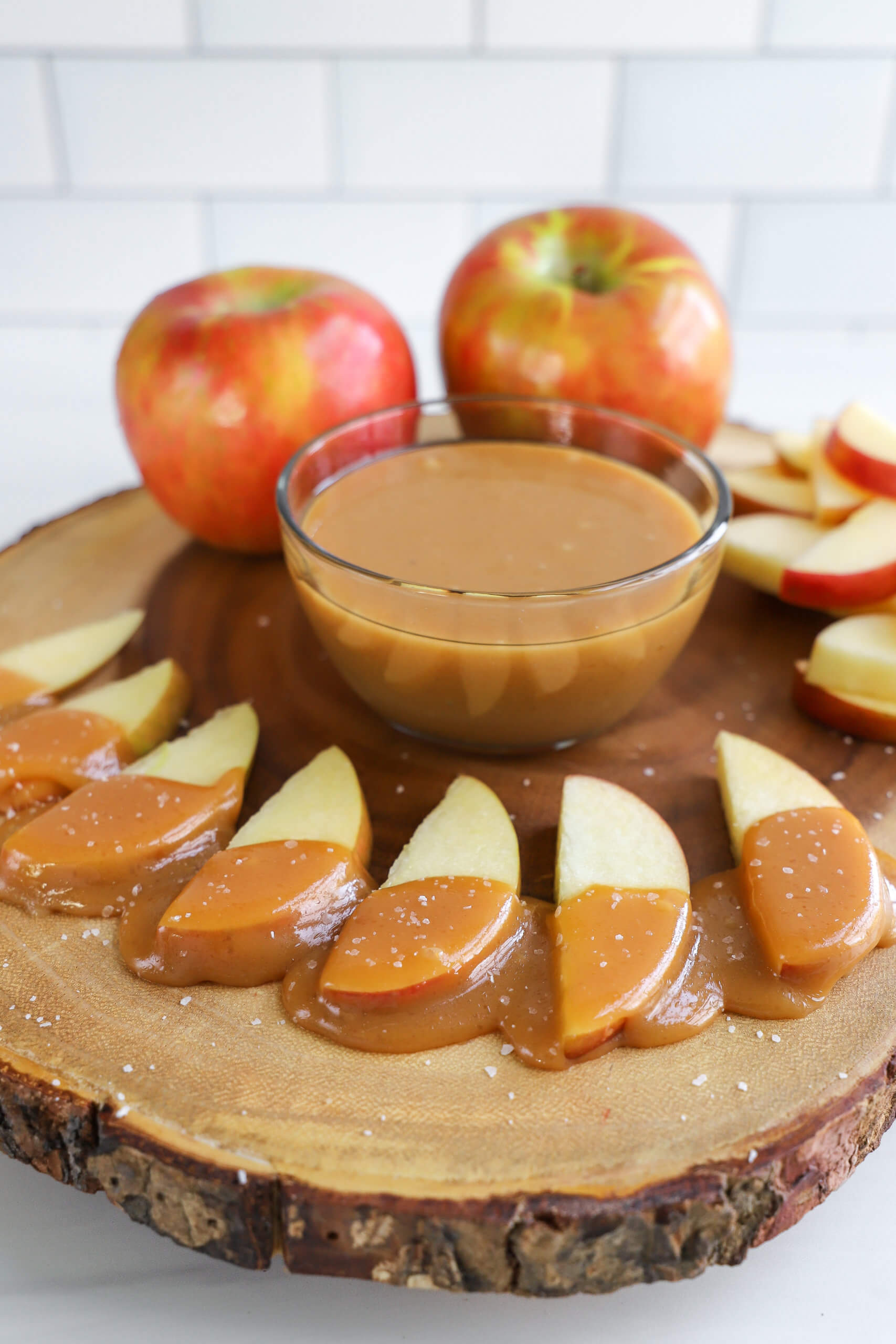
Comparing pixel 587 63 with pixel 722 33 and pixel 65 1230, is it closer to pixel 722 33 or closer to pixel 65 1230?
pixel 722 33

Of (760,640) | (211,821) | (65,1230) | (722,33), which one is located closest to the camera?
(65,1230)

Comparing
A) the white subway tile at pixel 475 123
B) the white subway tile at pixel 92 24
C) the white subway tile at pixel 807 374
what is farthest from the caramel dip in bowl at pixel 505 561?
the white subway tile at pixel 92 24

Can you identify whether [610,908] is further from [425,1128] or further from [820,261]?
[820,261]

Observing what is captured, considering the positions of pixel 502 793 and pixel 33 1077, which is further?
pixel 502 793

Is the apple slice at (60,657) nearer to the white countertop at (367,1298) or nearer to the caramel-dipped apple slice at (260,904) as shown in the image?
the caramel-dipped apple slice at (260,904)

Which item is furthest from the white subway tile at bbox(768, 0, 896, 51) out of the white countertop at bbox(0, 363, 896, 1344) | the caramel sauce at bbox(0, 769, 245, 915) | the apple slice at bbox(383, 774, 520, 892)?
the white countertop at bbox(0, 363, 896, 1344)

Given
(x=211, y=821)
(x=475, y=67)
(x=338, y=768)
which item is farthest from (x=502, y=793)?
(x=475, y=67)

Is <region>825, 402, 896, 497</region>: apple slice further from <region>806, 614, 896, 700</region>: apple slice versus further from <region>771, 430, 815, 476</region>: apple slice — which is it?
<region>806, 614, 896, 700</region>: apple slice
